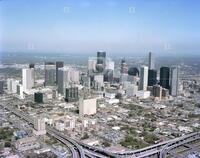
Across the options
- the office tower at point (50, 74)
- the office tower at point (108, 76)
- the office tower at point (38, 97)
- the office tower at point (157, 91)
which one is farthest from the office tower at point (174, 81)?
the office tower at point (38, 97)

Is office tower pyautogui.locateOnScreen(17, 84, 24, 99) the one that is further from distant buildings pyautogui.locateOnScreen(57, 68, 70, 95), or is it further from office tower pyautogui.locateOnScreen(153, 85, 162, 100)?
office tower pyautogui.locateOnScreen(153, 85, 162, 100)

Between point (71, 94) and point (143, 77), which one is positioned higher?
point (143, 77)

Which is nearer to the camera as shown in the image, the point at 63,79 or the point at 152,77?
the point at 63,79

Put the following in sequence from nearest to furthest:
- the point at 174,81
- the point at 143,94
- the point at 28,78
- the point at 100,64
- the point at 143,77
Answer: the point at 28,78, the point at 143,94, the point at 174,81, the point at 143,77, the point at 100,64

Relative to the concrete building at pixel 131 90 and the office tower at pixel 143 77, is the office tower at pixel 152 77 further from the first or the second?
the concrete building at pixel 131 90

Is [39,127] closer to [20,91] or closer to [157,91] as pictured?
[20,91]

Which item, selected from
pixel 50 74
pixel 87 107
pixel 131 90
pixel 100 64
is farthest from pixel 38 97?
pixel 100 64
